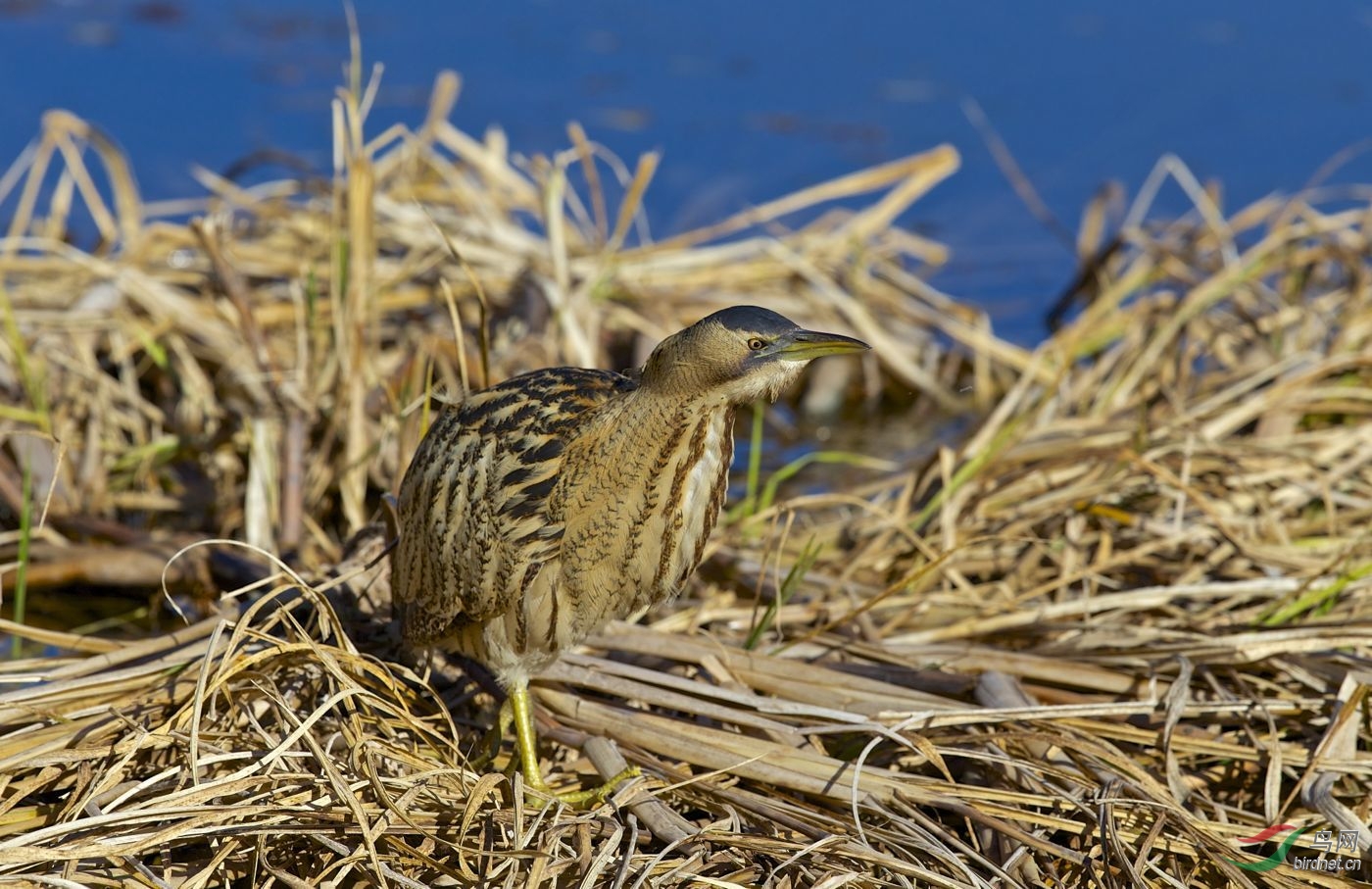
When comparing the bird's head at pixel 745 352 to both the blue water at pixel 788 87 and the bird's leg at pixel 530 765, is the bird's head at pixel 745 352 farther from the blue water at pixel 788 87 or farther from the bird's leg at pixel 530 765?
the blue water at pixel 788 87

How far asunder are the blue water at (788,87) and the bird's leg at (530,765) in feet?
11.2

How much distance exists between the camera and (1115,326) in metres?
5.05

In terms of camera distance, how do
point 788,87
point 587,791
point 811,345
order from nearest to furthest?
point 811,345, point 587,791, point 788,87

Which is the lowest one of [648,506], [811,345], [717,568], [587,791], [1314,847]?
[1314,847]

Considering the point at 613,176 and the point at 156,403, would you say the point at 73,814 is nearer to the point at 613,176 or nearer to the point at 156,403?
the point at 156,403

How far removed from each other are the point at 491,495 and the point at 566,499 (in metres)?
0.14

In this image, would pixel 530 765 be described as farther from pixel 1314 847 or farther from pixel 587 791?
Answer: pixel 1314 847

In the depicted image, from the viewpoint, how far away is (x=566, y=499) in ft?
8.30

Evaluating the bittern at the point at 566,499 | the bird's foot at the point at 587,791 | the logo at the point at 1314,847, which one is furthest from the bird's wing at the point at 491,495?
the logo at the point at 1314,847

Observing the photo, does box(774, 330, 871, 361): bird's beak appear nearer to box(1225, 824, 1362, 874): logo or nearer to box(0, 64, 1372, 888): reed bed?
box(0, 64, 1372, 888): reed bed

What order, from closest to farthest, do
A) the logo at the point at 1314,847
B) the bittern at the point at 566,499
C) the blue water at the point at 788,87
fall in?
the bittern at the point at 566,499, the logo at the point at 1314,847, the blue water at the point at 788,87

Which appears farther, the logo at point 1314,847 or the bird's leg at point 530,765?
the bird's leg at point 530,765

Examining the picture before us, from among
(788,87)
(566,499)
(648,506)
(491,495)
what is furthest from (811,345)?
(788,87)

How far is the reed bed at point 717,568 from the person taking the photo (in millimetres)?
2475
